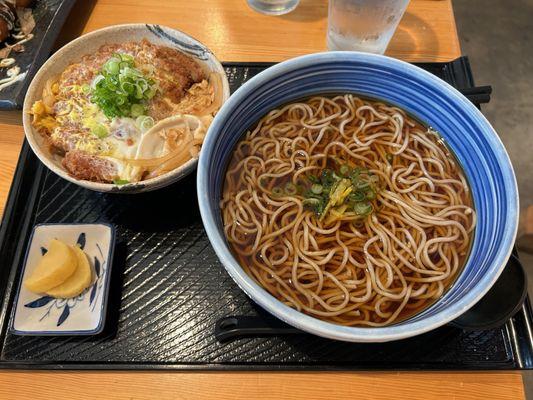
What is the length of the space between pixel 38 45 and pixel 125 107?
2.25ft

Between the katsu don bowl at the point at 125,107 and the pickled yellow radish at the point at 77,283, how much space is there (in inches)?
9.5

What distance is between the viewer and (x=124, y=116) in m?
1.52

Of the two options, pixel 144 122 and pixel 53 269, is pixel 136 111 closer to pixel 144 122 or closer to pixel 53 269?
pixel 144 122

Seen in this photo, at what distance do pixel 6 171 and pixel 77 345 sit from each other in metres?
0.77

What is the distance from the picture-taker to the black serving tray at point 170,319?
1.16 metres

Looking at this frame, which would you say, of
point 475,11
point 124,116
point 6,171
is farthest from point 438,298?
point 475,11

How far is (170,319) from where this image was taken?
1.24 m

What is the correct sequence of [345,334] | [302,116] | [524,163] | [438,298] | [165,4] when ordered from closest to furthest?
[345,334]
[438,298]
[302,116]
[165,4]
[524,163]

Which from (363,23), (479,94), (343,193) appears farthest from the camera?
(363,23)

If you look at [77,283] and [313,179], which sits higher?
[313,179]

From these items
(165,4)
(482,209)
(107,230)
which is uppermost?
(165,4)

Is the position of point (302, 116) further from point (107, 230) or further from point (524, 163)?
point (524, 163)

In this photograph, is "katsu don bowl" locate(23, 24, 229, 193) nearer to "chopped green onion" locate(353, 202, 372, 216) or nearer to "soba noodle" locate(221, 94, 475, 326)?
"soba noodle" locate(221, 94, 475, 326)

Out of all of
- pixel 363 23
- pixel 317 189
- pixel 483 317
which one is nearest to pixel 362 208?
pixel 317 189
